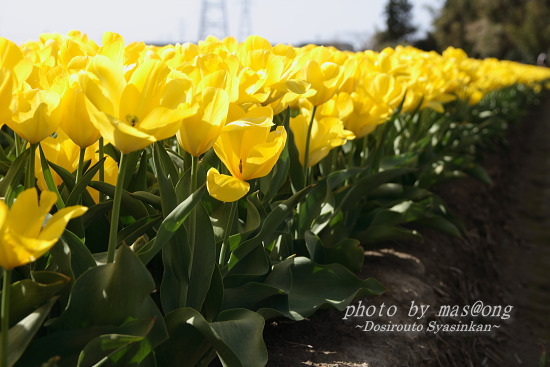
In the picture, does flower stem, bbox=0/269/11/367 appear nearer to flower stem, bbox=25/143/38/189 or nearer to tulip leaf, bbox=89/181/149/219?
Answer: flower stem, bbox=25/143/38/189

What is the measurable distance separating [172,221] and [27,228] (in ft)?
0.91

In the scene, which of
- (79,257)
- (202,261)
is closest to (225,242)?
(202,261)

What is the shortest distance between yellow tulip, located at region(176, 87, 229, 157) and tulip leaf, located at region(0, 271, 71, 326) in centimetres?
30

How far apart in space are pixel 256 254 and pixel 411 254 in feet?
4.50

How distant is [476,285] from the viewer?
3.37m

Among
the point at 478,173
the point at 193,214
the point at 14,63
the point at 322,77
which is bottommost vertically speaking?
the point at 478,173

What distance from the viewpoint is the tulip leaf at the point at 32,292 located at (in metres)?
0.99

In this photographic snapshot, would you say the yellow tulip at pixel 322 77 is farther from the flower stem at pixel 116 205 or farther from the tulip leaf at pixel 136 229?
the flower stem at pixel 116 205

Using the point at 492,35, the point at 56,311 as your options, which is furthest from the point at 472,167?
the point at 492,35

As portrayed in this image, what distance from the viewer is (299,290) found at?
1.72 metres

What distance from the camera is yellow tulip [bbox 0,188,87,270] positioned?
781mm

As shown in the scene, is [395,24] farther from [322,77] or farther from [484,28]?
[322,77]

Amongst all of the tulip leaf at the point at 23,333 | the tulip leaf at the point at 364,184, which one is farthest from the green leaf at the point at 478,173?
the tulip leaf at the point at 23,333

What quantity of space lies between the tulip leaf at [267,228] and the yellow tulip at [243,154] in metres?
0.25
